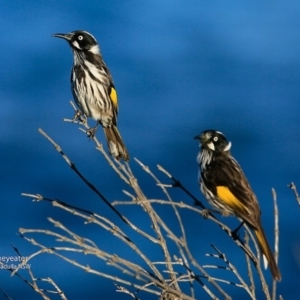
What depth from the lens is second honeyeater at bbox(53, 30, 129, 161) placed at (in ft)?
23.0

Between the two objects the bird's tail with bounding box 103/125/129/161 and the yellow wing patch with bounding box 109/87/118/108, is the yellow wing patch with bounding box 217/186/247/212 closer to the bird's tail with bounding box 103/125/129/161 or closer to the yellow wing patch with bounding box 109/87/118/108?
the bird's tail with bounding box 103/125/129/161

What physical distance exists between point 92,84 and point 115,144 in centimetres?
87

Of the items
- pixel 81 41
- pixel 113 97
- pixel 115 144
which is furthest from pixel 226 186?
pixel 81 41

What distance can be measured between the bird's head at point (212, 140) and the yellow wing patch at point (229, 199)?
510 mm

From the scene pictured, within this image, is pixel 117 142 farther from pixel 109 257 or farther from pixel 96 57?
pixel 109 257

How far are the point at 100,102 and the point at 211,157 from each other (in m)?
2.05

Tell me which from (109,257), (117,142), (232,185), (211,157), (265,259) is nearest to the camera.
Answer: (109,257)

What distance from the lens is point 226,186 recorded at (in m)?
4.96

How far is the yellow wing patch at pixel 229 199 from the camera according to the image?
4.75m

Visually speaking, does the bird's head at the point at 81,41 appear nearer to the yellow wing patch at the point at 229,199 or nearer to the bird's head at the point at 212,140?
the bird's head at the point at 212,140

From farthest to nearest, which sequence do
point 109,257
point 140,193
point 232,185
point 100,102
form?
point 100,102, point 232,185, point 140,193, point 109,257

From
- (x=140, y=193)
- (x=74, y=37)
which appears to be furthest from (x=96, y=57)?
(x=140, y=193)

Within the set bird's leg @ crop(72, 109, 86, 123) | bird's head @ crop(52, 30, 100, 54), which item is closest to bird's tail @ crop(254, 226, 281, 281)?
bird's leg @ crop(72, 109, 86, 123)

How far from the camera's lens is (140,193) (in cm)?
351
